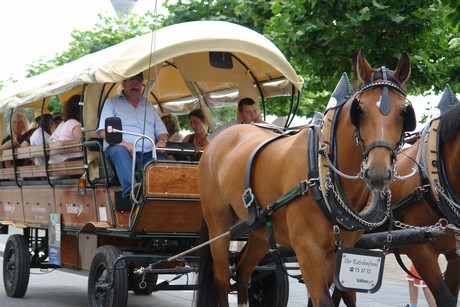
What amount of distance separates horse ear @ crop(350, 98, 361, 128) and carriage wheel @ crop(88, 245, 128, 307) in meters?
2.97

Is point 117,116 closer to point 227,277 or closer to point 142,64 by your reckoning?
point 142,64

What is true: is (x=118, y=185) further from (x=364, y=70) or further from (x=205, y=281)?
(x=364, y=70)

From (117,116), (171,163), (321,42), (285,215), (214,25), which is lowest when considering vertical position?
(285,215)

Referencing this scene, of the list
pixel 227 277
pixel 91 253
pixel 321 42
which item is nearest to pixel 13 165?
pixel 91 253

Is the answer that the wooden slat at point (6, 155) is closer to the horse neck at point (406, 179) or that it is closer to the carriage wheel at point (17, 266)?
the carriage wheel at point (17, 266)

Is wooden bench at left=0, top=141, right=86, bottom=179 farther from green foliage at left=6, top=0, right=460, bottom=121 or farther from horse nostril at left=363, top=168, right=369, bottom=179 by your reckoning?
green foliage at left=6, top=0, right=460, bottom=121

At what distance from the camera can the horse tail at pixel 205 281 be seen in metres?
6.59

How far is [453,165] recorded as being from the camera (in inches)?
234

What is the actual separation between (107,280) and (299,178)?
8.27 feet

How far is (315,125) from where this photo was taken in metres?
5.30

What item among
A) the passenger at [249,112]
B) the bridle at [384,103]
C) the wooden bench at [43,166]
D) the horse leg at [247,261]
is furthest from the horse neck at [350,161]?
the wooden bench at [43,166]

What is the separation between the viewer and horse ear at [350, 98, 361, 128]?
473 centimetres

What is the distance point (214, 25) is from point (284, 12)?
4.91 meters

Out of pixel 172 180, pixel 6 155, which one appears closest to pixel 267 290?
pixel 172 180
